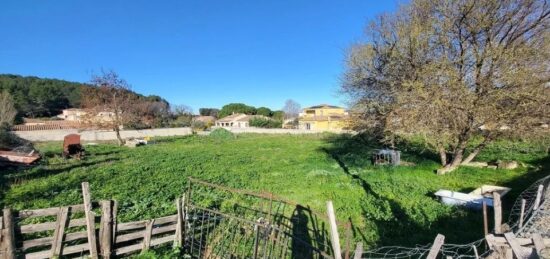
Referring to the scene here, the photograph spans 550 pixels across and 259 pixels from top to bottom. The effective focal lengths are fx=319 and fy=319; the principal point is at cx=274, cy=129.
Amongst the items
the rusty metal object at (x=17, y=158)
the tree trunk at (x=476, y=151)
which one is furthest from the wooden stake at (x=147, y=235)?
the rusty metal object at (x=17, y=158)

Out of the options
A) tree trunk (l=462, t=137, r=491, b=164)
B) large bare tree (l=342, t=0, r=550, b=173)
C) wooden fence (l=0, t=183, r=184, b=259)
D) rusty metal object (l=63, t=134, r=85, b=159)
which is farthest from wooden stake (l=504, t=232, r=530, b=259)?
rusty metal object (l=63, t=134, r=85, b=159)

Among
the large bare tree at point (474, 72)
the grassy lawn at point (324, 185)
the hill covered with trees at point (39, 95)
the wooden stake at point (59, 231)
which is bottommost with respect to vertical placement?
the grassy lawn at point (324, 185)

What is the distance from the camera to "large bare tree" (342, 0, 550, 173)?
502 inches

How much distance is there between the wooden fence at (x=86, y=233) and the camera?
193 inches

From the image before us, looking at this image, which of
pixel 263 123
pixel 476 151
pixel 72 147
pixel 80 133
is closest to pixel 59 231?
pixel 476 151

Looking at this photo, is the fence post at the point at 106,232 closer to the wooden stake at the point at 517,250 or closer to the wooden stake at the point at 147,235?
the wooden stake at the point at 147,235

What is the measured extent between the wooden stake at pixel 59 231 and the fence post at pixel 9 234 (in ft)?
1.77

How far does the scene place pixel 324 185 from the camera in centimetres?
1225

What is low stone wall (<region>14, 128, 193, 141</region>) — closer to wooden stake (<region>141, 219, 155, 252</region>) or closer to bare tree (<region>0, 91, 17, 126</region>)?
bare tree (<region>0, 91, 17, 126</region>)

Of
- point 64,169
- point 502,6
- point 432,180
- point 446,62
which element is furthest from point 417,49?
point 64,169

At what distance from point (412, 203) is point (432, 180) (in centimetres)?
433

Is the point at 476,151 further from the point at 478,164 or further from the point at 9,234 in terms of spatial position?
the point at 9,234

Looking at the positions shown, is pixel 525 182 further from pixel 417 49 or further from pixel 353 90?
pixel 353 90

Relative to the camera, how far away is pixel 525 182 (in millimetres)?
12234
